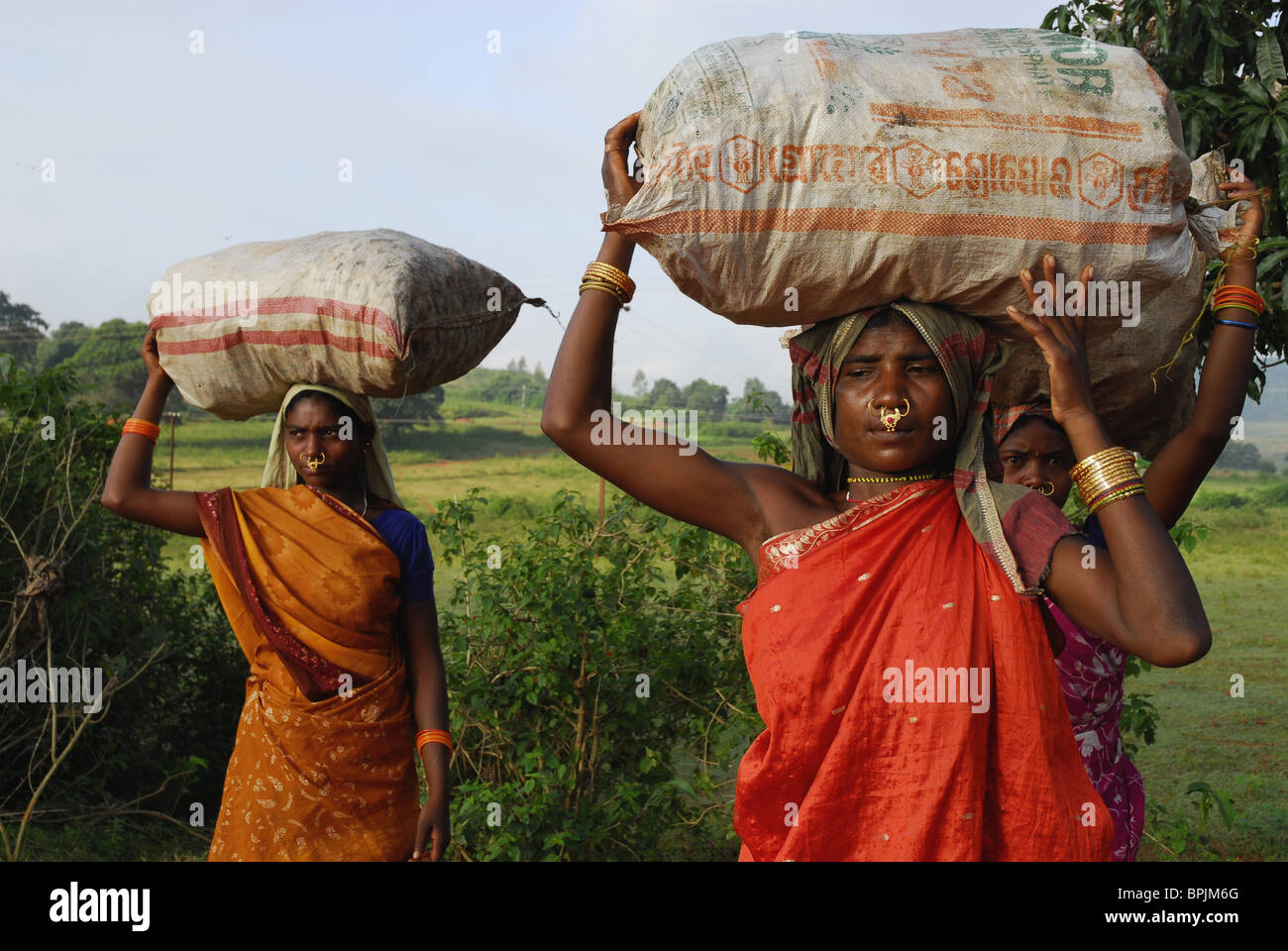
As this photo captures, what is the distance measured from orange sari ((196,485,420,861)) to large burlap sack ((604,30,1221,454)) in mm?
1652

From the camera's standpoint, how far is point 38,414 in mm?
6004

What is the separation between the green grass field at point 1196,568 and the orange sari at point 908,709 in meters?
3.46

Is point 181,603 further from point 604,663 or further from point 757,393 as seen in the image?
point 757,393

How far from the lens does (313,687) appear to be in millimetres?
3211

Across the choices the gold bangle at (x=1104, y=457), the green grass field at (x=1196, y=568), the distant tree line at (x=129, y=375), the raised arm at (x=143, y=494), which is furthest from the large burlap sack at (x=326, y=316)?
the distant tree line at (x=129, y=375)

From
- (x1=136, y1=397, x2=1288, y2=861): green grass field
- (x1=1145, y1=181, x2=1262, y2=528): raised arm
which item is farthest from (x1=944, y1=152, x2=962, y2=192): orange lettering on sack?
(x1=136, y1=397, x2=1288, y2=861): green grass field

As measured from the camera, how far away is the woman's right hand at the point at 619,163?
84.2 inches

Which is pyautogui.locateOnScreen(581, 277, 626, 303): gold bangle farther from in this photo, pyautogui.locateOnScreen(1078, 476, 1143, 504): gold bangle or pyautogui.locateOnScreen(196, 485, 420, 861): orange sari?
pyautogui.locateOnScreen(196, 485, 420, 861): orange sari

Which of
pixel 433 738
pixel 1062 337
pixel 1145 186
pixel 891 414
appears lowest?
pixel 433 738

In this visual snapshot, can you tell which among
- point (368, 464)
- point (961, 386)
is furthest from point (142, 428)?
point (961, 386)

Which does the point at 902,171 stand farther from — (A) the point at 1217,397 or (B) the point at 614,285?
(A) the point at 1217,397

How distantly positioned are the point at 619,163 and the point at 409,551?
162 cm
